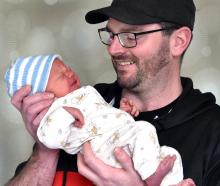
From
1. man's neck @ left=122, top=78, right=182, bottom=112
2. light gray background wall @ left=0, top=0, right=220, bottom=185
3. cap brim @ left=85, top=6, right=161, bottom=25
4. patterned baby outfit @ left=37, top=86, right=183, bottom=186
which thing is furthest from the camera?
light gray background wall @ left=0, top=0, right=220, bottom=185

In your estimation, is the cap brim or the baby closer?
the baby

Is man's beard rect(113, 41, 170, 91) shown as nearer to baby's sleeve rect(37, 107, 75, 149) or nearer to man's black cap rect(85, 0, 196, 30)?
man's black cap rect(85, 0, 196, 30)

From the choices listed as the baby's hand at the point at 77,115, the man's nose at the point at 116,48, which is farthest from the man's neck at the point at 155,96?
the baby's hand at the point at 77,115

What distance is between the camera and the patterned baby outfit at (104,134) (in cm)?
124

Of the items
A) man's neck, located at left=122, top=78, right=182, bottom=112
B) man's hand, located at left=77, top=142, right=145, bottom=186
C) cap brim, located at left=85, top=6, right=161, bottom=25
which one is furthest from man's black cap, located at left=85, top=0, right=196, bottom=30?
man's hand, located at left=77, top=142, right=145, bottom=186

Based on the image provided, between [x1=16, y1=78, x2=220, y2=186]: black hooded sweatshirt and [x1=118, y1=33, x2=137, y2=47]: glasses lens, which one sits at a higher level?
[x1=118, y1=33, x2=137, y2=47]: glasses lens

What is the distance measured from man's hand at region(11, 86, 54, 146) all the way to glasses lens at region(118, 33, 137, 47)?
315 millimetres

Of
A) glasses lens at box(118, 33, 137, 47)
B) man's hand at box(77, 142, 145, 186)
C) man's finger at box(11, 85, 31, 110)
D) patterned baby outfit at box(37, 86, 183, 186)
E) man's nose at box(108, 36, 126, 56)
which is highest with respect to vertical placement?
glasses lens at box(118, 33, 137, 47)

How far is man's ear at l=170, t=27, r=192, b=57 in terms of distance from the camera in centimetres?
161

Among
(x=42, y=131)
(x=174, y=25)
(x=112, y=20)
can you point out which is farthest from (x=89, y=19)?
(x=42, y=131)

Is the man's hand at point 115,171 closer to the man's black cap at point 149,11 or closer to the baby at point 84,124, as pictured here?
the baby at point 84,124

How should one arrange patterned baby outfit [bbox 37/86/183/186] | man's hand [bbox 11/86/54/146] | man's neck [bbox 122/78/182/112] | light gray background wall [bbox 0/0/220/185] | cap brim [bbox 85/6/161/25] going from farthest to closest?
light gray background wall [bbox 0/0/220/185] < man's neck [bbox 122/78/182/112] < cap brim [bbox 85/6/161/25] < man's hand [bbox 11/86/54/146] < patterned baby outfit [bbox 37/86/183/186]

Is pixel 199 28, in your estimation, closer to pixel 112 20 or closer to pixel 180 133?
pixel 112 20

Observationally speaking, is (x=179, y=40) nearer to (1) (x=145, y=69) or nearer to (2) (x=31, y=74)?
(1) (x=145, y=69)
